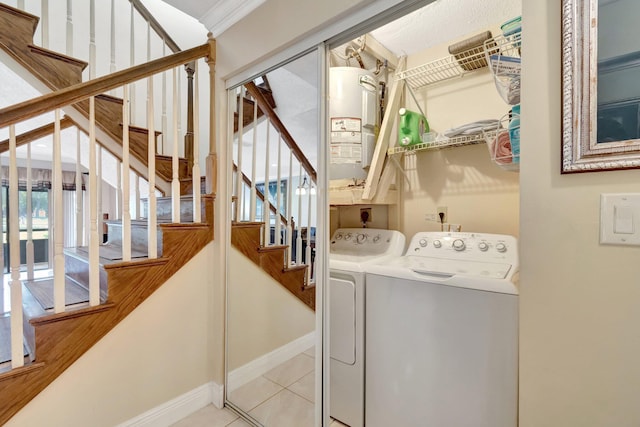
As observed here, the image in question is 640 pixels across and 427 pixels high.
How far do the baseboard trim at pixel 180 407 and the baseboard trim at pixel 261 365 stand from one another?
0.09m

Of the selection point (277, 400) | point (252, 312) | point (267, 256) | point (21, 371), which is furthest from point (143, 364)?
point (267, 256)

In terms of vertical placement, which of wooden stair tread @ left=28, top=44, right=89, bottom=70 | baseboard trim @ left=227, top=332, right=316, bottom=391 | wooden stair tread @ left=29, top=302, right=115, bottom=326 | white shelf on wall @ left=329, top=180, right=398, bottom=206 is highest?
wooden stair tread @ left=28, top=44, right=89, bottom=70

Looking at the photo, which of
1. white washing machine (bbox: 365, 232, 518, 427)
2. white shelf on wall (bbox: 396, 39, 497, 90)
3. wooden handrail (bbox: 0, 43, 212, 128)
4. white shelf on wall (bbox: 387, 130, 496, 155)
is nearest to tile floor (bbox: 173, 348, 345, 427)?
white washing machine (bbox: 365, 232, 518, 427)

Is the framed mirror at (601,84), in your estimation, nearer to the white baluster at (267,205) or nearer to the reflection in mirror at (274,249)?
the reflection in mirror at (274,249)

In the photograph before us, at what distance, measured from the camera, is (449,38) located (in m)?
1.79

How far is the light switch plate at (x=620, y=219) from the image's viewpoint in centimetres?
70

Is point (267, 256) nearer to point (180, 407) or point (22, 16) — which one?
point (180, 407)

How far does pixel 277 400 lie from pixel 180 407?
0.58 metres

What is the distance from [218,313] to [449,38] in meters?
2.28

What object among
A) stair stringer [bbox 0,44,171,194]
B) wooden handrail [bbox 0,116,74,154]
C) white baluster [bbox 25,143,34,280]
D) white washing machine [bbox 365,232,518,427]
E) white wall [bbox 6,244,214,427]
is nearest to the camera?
white washing machine [bbox 365,232,518,427]

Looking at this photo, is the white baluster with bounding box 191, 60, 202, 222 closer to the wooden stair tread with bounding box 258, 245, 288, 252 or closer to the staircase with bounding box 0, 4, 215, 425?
the staircase with bounding box 0, 4, 215, 425

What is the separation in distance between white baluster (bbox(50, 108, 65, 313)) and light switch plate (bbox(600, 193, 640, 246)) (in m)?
1.90

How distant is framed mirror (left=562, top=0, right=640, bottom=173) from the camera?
28.2 inches

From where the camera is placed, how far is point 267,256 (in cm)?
183
